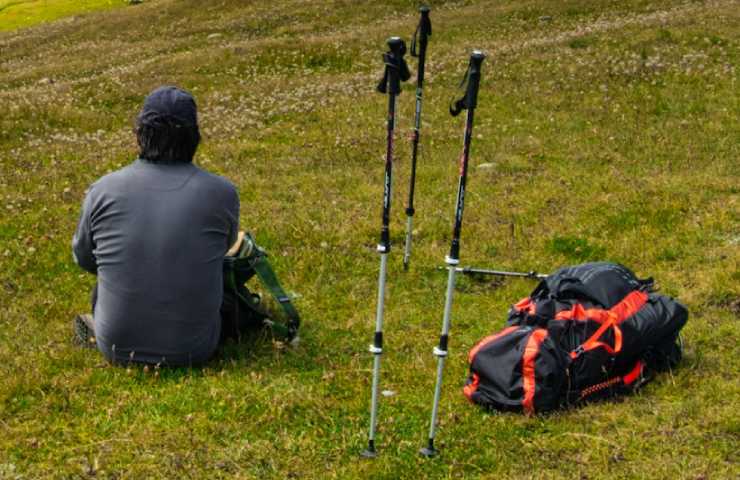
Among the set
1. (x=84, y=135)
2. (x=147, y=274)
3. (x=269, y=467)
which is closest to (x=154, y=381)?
(x=147, y=274)

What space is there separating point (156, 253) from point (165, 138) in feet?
3.70

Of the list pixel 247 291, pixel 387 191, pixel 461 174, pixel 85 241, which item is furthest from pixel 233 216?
pixel 461 174

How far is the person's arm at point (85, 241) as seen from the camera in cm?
839

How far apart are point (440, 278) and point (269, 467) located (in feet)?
18.6

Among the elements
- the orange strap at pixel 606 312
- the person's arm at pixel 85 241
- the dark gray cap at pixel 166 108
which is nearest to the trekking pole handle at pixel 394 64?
the dark gray cap at pixel 166 108

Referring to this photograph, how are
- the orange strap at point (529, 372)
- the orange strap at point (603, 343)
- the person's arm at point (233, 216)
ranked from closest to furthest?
the orange strap at point (529, 372), the orange strap at point (603, 343), the person's arm at point (233, 216)

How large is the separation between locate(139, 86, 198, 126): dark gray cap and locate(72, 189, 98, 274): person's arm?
1028 millimetres

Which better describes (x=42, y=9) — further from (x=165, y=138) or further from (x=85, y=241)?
(x=165, y=138)

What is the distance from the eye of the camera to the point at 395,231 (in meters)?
13.9

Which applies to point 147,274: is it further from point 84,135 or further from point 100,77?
point 100,77

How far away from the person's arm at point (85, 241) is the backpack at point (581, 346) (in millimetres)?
4022

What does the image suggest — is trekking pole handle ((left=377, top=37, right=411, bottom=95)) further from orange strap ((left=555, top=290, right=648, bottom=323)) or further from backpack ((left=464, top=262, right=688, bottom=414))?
orange strap ((left=555, top=290, right=648, bottom=323))

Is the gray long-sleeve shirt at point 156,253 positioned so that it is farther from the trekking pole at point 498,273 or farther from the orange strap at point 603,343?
the trekking pole at point 498,273

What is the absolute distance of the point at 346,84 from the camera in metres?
25.4
